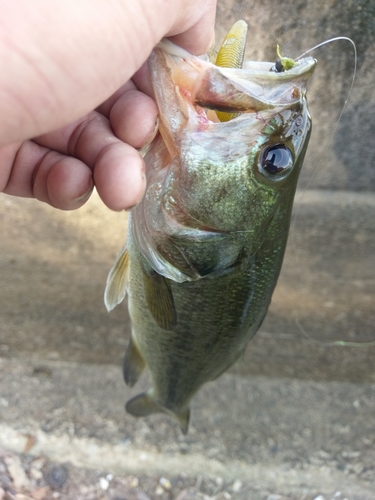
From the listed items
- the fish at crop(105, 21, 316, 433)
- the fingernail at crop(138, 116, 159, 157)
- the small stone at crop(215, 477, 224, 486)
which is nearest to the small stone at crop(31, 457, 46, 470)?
the small stone at crop(215, 477, 224, 486)

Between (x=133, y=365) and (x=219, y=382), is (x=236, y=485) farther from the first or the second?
(x=133, y=365)

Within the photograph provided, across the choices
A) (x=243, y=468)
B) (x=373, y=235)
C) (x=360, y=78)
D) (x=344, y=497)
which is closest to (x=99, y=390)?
(x=243, y=468)

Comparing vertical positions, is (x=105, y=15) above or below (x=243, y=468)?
above

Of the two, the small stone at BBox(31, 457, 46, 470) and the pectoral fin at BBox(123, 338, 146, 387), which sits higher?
the pectoral fin at BBox(123, 338, 146, 387)

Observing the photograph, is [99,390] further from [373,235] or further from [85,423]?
[373,235]

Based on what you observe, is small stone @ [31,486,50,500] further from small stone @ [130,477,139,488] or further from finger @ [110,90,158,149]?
finger @ [110,90,158,149]

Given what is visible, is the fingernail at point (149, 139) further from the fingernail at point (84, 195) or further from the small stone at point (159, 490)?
the small stone at point (159, 490)
